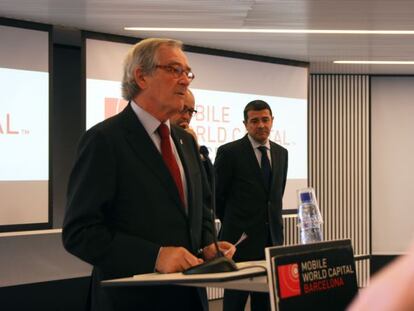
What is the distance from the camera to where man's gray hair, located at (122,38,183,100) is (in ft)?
7.02

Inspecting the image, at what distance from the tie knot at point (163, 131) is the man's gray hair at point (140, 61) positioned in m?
0.14

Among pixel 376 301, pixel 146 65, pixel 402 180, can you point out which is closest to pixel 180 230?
pixel 146 65

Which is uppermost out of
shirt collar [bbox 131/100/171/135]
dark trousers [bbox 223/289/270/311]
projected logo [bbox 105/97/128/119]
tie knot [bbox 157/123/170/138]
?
projected logo [bbox 105/97/128/119]

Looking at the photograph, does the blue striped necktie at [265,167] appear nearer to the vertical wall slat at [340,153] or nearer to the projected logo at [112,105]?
the projected logo at [112,105]

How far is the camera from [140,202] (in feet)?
6.39

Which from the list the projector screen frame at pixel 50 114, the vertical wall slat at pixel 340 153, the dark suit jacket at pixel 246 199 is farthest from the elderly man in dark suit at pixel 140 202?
the vertical wall slat at pixel 340 153

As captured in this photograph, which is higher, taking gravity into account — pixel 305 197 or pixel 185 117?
pixel 185 117

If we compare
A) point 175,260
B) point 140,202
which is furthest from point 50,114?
point 175,260

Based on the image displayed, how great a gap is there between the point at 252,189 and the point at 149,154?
2776mm

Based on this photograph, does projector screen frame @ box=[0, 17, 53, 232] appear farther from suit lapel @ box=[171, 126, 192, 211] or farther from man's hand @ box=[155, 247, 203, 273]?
man's hand @ box=[155, 247, 203, 273]

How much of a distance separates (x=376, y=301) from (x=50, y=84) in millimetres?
5962

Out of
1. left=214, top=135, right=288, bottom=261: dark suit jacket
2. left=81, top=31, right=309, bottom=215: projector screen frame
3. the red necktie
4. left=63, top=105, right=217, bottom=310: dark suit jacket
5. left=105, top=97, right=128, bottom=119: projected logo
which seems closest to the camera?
left=63, top=105, right=217, bottom=310: dark suit jacket

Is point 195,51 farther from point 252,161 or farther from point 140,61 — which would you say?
point 140,61

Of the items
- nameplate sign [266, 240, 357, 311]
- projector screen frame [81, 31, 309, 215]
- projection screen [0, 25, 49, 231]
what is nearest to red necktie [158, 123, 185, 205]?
nameplate sign [266, 240, 357, 311]
